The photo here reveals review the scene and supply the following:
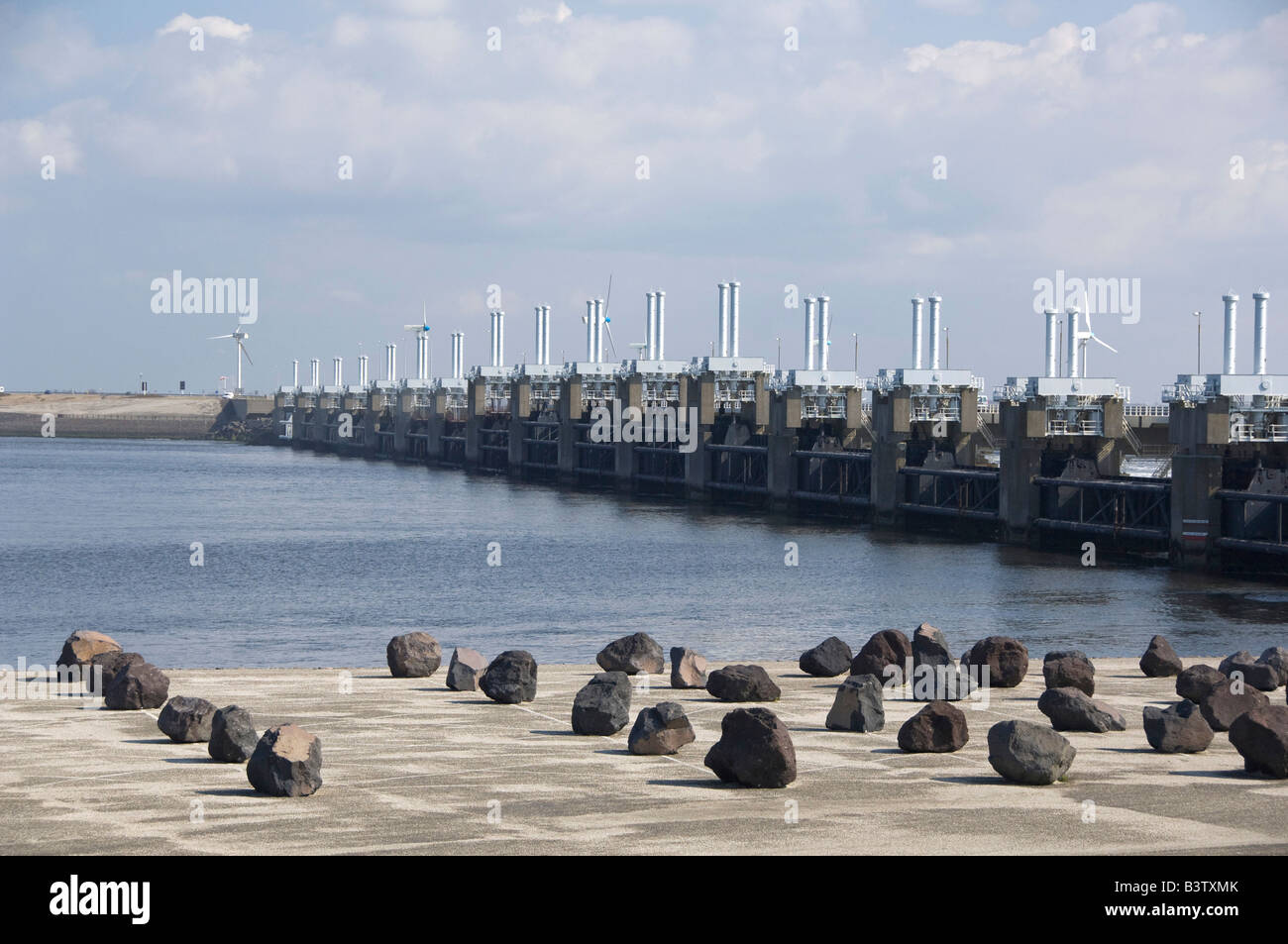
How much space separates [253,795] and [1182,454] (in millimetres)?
54608

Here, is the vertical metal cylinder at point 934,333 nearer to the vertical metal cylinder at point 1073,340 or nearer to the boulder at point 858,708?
the vertical metal cylinder at point 1073,340

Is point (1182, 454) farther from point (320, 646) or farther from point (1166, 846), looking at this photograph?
point (1166, 846)

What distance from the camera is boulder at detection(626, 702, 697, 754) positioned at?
2030cm

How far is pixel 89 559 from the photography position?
68562 millimetres

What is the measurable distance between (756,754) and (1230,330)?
64.1 m

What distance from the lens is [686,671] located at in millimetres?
26641

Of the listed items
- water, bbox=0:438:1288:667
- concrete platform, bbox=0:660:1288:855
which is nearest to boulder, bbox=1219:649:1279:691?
concrete platform, bbox=0:660:1288:855

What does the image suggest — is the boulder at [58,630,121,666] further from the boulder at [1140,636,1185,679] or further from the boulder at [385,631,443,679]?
the boulder at [1140,636,1185,679]

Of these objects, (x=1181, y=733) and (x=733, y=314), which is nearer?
(x=1181, y=733)

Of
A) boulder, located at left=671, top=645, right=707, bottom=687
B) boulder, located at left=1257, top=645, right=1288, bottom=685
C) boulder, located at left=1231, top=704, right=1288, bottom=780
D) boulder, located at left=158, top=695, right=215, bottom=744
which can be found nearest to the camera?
boulder, located at left=1231, top=704, right=1288, bottom=780

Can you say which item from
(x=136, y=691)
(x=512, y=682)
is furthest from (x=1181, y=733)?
(x=136, y=691)

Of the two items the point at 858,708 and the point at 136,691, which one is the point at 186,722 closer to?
the point at 136,691

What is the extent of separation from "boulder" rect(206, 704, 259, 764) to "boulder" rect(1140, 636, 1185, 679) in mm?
16799
